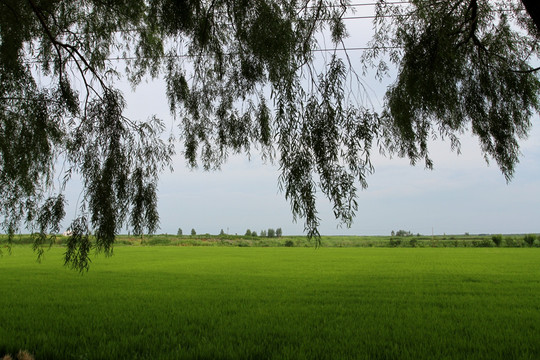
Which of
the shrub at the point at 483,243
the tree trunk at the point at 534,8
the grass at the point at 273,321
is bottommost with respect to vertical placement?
the shrub at the point at 483,243

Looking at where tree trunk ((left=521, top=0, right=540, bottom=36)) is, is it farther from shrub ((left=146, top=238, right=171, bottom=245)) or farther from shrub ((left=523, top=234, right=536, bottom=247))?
shrub ((left=523, top=234, right=536, bottom=247))

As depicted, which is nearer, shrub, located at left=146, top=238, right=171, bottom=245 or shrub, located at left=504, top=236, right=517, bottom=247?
shrub, located at left=504, top=236, right=517, bottom=247

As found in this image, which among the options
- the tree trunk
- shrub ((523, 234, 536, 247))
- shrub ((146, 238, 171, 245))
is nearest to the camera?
the tree trunk

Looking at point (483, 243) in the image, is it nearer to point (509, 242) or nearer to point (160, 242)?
point (509, 242)

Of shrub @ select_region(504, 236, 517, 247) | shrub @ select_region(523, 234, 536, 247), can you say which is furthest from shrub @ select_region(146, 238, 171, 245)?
shrub @ select_region(523, 234, 536, 247)

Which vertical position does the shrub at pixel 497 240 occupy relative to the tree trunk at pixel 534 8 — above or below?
below

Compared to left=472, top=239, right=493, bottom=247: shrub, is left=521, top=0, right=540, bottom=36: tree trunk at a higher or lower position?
higher

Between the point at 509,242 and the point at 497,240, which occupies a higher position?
the point at 497,240

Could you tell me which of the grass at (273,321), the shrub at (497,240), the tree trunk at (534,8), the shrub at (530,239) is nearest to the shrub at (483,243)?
the shrub at (497,240)

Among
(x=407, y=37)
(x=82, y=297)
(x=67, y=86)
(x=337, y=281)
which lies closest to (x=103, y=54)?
(x=67, y=86)

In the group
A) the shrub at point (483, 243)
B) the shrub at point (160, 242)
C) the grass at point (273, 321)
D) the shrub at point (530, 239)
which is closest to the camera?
the grass at point (273, 321)

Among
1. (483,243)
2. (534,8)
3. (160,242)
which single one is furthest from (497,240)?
(534,8)

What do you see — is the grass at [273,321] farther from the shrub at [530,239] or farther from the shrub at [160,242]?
the shrub at [530,239]

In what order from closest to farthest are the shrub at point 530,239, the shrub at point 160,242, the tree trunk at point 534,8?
the tree trunk at point 534,8 → the shrub at point 530,239 → the shrub at point 160,242
